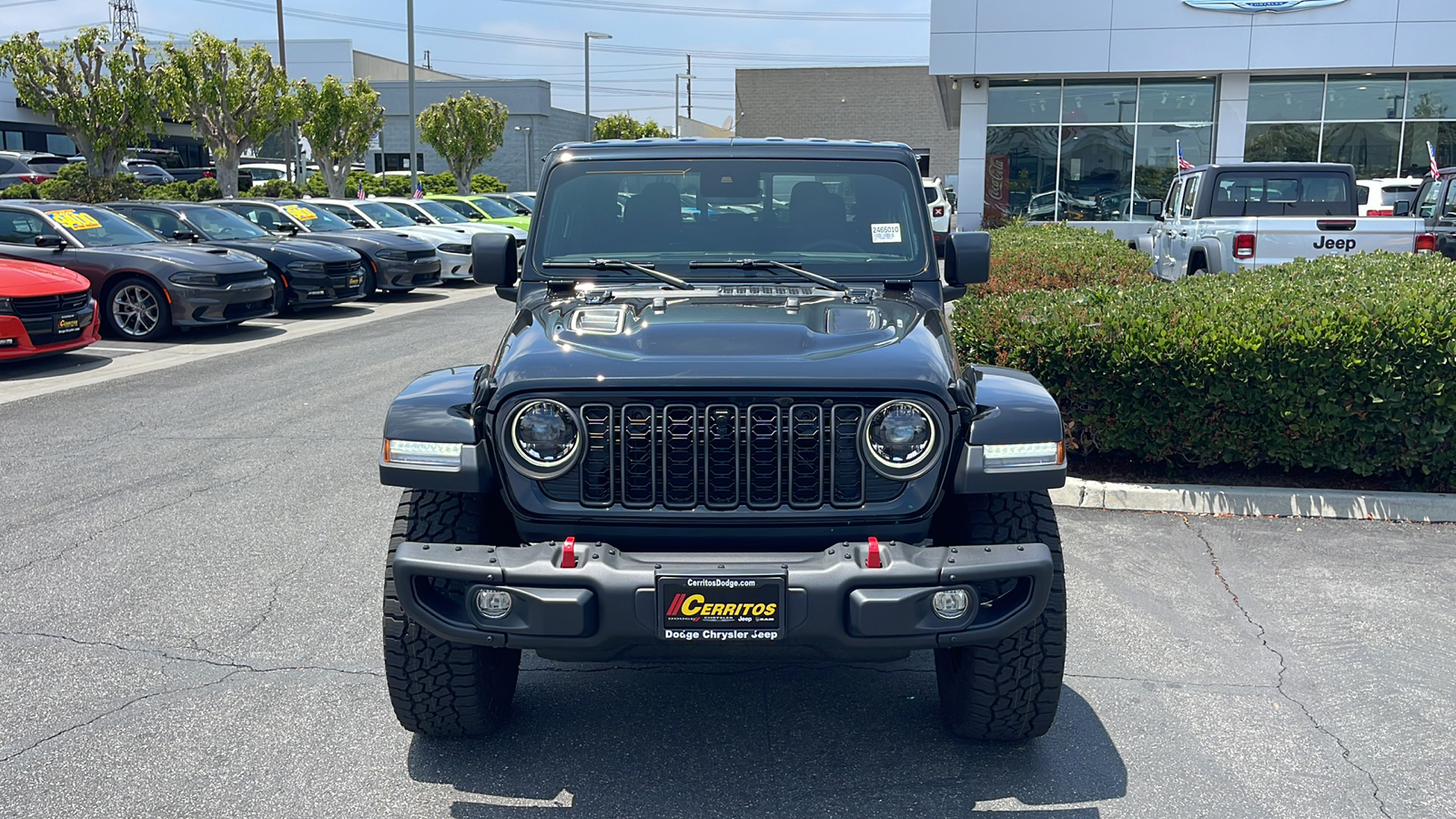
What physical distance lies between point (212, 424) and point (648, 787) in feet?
21.4

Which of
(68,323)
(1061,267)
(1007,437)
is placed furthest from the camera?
(1061,267)

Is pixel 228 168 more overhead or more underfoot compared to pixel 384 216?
more overhead

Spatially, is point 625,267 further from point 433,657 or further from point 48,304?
point 48,304

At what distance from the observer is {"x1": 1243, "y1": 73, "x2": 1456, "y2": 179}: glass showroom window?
84.0 ft

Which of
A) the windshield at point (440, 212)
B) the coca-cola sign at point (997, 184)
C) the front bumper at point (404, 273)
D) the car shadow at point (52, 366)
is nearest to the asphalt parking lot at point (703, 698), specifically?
Result: the car shadow at point (52, 366)

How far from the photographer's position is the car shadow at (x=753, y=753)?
12.0 feet

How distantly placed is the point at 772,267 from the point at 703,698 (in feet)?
5.20

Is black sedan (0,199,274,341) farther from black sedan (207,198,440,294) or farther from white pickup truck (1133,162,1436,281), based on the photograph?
white pickup truck (1133,162,1436,281)

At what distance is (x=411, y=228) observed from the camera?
21.4 metres

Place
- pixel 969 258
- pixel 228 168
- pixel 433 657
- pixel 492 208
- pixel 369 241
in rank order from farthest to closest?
1. pixel 228 168
2. pixel 492 208
3. pixel 369 241
4. pixel 969 258
5. pixel 433 657

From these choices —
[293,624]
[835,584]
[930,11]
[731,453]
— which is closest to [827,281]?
[731,453]

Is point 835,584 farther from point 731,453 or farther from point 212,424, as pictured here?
point 212,424

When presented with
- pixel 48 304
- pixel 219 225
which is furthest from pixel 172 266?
pixel 219 225

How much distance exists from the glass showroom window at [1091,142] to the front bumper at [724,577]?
81.7 ft
